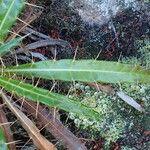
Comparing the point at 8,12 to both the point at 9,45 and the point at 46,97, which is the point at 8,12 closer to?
the point at 9,45

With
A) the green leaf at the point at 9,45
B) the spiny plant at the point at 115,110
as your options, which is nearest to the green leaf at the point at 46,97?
the green leaf at the point at 9,45

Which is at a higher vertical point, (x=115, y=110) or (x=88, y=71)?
(x=88, y=71)

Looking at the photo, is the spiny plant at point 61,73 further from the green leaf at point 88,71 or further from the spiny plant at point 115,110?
the spiny plant at point 115,110

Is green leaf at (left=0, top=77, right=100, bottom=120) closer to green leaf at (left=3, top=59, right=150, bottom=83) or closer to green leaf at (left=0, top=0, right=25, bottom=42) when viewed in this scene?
green leaf at (left=3, top=59, right=150, bottom=83)

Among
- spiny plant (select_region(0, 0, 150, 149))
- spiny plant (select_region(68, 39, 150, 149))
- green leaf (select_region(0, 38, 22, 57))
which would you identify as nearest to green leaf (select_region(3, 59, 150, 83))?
spiny plant (select_region(0, 0, 150, 149))

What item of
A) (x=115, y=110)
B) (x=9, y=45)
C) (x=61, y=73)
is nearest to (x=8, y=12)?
(x=9, y=45)

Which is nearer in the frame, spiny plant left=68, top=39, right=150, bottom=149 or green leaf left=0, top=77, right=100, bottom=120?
green leaf left=0, top=77, right=100, bottom=120
